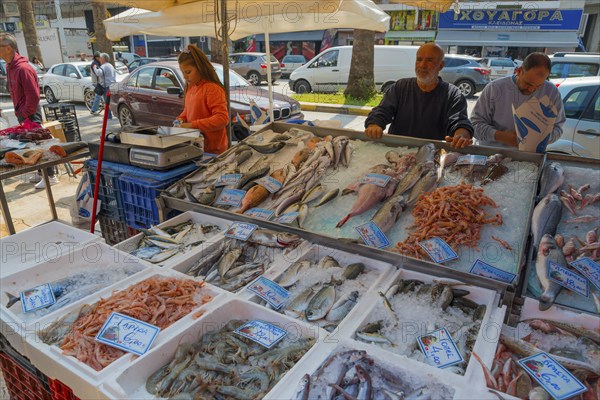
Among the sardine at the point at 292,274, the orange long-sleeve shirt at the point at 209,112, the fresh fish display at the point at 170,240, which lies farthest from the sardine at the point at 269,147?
the sardine at the point at 292,274

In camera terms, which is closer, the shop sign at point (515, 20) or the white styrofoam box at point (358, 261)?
the white styrofoam box at point (358, 261)

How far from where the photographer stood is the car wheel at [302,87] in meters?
17.0

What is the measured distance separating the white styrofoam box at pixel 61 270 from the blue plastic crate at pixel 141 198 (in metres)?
0.59

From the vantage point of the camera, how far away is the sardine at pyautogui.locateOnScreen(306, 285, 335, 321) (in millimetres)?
1828

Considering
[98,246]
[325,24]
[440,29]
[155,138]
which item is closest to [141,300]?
[98,246]

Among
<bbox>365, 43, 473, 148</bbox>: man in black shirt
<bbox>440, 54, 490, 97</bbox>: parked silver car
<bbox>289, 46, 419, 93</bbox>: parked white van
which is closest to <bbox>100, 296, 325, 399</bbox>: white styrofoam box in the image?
<bbox>365, 43, 473, 148</bbox>: man in black shirt

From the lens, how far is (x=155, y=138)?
9.91 ft

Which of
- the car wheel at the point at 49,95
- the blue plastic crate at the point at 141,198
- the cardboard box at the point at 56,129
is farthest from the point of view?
the car wheel at the point at 49,95

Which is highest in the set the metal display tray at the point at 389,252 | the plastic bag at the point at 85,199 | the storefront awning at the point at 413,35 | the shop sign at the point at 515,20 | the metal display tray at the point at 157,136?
the shop sign at the point at 515,20

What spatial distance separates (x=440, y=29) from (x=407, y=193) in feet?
88.6

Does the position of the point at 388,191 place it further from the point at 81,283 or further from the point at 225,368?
the point at 81,283

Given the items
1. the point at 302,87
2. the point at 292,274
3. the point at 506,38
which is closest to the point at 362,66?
the point at 302,87

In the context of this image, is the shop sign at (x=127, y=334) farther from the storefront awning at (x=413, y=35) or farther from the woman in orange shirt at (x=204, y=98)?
the storefront awning at (x=413, y=35)

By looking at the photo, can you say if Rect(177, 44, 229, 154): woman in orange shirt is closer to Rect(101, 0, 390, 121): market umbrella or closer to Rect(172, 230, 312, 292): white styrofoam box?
Rect(101, 0, 390, 121): market umbrella
